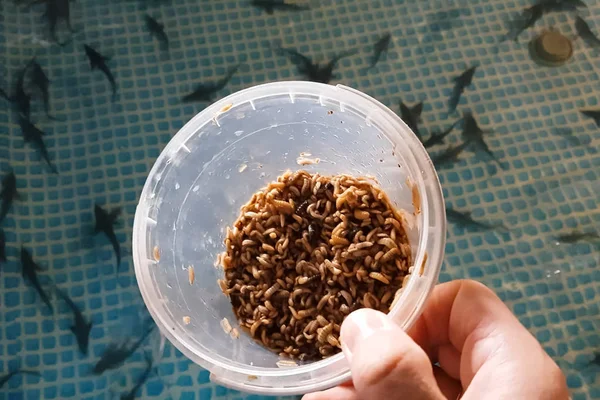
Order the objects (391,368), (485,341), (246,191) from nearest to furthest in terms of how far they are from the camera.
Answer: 1. (391,368)
2. (485,341)
3. (246,191)

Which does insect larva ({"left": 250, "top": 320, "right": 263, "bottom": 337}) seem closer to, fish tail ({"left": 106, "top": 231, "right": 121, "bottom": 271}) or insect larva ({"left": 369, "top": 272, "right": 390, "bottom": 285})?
insect larva ({"left": 369, "top": 272, "right": 390, "bottom": 285})

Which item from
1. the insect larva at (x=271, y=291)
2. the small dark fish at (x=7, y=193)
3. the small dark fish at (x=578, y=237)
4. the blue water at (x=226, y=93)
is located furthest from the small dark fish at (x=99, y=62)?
the small dark fish at (x=578, y=237)

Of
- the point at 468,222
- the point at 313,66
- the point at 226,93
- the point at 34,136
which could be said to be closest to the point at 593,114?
the point at 468,222

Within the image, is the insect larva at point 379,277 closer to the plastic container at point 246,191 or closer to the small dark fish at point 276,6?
the plastic container at point 246,191

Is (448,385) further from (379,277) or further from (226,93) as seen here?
(226,93)

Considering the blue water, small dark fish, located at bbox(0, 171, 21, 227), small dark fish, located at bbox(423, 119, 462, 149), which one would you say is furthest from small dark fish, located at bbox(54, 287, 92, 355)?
small dark fish, located at bbox(423, 119, 462, 149)

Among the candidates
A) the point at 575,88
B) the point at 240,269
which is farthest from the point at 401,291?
the point at 575,88
